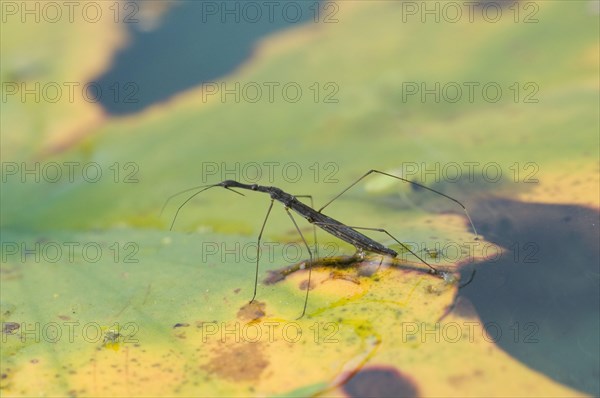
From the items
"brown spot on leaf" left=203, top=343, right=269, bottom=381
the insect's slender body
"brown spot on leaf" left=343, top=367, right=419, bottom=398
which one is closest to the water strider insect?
the insect's slender body

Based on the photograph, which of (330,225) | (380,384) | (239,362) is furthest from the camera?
(330,225)

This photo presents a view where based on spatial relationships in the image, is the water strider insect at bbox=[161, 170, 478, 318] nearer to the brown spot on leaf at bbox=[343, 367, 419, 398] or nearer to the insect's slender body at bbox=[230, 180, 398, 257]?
the insect's slender body at bbox=[230, 180, 398, 257]

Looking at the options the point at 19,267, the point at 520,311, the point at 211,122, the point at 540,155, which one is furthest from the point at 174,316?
the point at 540,155

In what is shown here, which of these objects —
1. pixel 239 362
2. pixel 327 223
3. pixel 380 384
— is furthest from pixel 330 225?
pixel 380 384

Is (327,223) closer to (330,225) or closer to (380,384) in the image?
(330,225)

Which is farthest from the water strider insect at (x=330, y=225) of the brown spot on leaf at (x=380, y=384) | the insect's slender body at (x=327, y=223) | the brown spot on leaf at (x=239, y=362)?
the brown spot on leaf at (x=380, y=384)

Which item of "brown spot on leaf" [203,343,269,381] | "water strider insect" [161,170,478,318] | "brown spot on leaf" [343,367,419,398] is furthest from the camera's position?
"water strider insect" [161,170,478,318]

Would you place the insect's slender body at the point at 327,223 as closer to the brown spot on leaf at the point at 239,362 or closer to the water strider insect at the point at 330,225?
the water strider insect at the point at 330,225

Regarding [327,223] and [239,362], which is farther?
[327,223]
